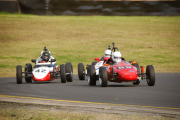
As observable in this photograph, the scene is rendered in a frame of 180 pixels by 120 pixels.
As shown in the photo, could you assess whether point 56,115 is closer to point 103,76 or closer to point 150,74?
point 103,76

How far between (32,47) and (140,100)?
87.4 ft

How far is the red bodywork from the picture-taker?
1709cm

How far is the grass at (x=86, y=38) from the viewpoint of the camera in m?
35.6

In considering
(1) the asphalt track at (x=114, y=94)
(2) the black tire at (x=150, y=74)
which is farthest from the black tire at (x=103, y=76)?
(2) the black tire at (x=150, y=74)

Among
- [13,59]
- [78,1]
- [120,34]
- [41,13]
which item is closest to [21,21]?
[41,13]

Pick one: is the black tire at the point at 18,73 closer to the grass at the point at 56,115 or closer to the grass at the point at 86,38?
the grass at the point at 56,115

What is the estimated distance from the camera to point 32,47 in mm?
39688

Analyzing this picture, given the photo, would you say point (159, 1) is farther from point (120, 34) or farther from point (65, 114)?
point (65, 114)

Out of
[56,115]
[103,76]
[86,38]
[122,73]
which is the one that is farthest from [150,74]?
[86,38]

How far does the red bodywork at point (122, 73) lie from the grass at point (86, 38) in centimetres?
1188

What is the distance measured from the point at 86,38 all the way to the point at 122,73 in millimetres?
26171

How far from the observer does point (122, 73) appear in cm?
1723

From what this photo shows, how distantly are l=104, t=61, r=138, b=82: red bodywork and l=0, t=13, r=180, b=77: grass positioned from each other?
11879 mm

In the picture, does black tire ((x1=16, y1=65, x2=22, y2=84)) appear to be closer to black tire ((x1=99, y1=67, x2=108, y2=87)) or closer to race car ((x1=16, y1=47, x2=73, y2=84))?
race car ((x1=16, y1=47, x2=73, y2=84))
